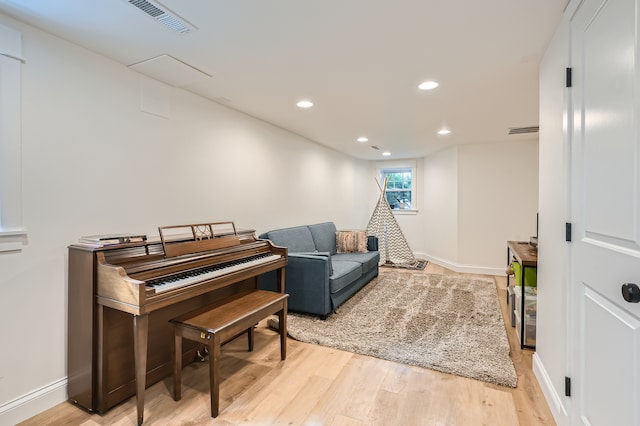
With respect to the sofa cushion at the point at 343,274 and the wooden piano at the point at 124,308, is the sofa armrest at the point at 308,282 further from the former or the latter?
the wooden piano at the point at 124,308

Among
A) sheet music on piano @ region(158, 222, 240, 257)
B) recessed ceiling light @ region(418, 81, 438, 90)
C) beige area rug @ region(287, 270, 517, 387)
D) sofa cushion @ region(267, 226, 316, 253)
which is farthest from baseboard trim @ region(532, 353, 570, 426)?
sofa cushion @ region(267, 226, 316, 253)

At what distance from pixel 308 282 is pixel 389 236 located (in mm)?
3079

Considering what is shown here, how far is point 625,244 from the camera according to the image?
3.57ft

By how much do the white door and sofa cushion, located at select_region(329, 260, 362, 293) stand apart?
2.06m

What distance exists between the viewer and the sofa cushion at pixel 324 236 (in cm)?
449

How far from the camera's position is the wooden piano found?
171 cm

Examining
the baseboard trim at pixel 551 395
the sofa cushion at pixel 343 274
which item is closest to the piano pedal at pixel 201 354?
the sofa cushion at pixel 343 274

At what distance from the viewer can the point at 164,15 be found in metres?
1.67

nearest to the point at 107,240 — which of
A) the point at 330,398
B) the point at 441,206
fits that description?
the point at 330,398

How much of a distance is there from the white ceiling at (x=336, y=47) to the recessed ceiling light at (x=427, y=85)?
6cm

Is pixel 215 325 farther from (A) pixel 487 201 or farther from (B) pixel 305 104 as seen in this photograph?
(A) pixel 487 201

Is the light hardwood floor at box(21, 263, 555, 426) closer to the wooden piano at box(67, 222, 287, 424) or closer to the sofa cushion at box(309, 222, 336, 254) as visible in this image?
the wooden piano at box(67, 222, 287, 424)

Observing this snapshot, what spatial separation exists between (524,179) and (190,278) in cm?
511

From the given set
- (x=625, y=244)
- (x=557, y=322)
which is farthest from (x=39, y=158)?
(x=557, y=322)
